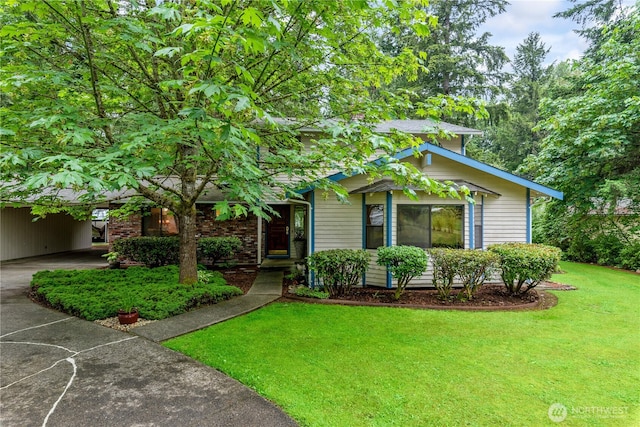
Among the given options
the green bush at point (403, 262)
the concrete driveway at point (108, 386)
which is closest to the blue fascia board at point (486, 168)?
the green bush at point (403, 262)

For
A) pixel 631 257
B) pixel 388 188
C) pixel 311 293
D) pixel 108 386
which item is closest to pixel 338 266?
pixel 311 293

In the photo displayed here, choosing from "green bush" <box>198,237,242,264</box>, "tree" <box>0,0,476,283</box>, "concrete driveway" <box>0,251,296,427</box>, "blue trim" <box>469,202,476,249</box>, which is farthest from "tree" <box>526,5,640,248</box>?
"concrete driveway" <box>0,251,296,427</box>

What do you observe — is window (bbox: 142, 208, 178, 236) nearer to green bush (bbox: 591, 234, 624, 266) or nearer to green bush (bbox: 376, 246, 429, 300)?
green bush (bbox: 376, 246, 429, 300)

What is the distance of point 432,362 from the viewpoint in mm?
4164

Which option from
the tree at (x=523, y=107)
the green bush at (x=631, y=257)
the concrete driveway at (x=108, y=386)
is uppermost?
the tree at (x=523, y=107)

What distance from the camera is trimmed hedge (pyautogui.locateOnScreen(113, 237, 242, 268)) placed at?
34.4ft

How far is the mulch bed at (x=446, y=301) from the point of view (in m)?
6.83

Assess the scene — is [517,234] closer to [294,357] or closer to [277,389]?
[294,357]

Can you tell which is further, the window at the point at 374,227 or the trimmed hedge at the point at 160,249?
the trimmed hedge at the point at 160,249

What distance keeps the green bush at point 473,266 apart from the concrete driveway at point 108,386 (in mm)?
5331

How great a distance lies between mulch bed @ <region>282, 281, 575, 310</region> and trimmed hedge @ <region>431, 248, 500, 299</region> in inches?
11.6

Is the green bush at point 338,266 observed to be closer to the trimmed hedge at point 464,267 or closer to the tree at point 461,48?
the trimmed hedge at point 464,267

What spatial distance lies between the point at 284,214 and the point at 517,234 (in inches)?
322

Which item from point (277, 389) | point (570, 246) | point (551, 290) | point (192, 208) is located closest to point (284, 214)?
point (192, 208)
